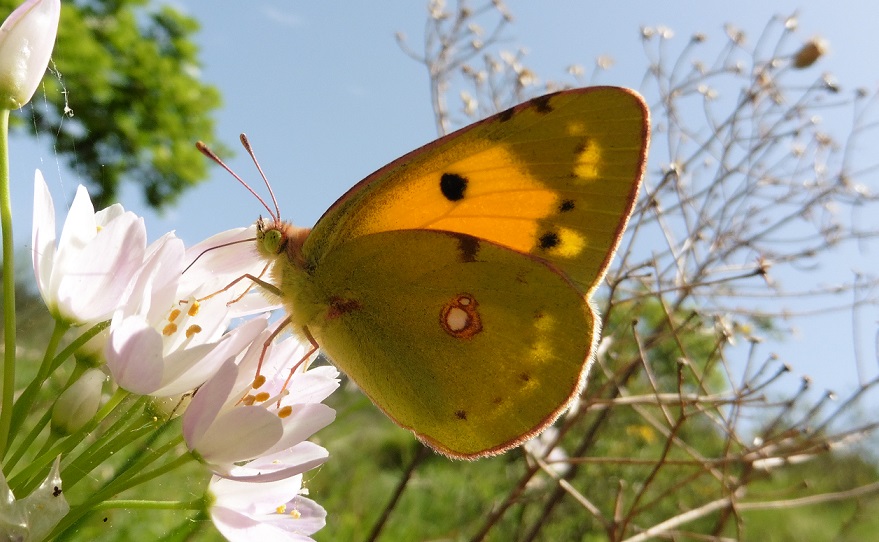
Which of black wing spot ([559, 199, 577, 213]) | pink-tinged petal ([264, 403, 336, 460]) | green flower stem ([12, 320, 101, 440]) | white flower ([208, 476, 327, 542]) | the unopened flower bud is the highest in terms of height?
green flower stem ([12, 320, 101, 440])

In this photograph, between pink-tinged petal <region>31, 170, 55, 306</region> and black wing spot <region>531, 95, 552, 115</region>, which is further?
black wing spot <region>531, 95, 552, 115</region>

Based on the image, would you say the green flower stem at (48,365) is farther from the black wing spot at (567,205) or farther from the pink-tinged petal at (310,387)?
the black wing spot at (567,205)

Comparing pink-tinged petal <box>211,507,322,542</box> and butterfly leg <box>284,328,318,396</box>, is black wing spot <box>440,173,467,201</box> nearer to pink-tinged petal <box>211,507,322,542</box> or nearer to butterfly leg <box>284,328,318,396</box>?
butterfly leg <box>284,328,318,396</box>

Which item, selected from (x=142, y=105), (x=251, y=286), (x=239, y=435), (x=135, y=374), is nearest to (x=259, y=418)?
(x=239, y=435)

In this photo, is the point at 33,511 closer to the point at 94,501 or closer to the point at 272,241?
the point at 94,501

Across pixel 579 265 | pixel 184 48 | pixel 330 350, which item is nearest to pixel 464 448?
pixel 330 350

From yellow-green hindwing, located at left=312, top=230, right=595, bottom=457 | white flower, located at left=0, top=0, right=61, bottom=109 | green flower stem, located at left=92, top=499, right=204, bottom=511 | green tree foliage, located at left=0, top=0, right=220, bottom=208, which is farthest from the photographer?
green tree foliage, located at left=0, top=0, right=220, bottom=208

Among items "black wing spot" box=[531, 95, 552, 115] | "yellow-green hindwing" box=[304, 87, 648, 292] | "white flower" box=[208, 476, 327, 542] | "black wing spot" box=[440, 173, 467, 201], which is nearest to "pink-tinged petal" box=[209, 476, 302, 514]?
"white flower" box=[208, 476, 327, 542]

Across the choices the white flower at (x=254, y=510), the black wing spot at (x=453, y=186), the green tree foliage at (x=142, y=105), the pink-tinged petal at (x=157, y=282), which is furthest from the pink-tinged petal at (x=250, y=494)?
the green tree foliage at (x=142, y=105)
